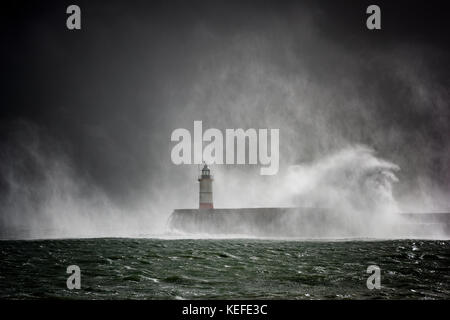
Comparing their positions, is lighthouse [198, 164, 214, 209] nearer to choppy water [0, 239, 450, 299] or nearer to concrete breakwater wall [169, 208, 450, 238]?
concrete breakwater wall [169, 208, 450, 238]

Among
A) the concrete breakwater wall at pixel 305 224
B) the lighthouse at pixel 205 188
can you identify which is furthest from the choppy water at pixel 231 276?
the lighthouse at pixel 205 188

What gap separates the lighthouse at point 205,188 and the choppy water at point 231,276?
2194 centimetres

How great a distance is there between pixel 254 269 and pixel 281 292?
5197 millimetres

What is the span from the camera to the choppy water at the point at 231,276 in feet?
43.2

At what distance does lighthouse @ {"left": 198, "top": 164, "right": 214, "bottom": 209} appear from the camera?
47.4m

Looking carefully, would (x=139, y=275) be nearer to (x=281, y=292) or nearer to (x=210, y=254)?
(x=281, y=292)

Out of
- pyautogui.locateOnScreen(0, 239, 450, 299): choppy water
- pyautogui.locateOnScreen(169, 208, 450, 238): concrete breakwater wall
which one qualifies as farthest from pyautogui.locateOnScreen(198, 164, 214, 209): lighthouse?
pyautogui.locateOnScreen(0, 239, 450, 299): choppy water

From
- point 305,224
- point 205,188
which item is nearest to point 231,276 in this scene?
point 305,224

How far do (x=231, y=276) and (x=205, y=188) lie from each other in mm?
30844

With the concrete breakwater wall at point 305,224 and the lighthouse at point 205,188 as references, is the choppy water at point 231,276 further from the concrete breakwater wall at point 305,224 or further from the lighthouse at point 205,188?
the lighthouse at point 205,188

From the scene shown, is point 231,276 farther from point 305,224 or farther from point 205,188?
point 205,188
